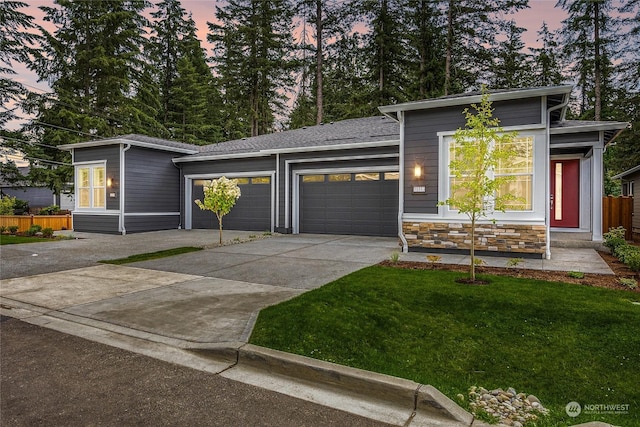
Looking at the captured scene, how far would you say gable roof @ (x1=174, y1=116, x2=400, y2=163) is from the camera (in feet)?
39.6

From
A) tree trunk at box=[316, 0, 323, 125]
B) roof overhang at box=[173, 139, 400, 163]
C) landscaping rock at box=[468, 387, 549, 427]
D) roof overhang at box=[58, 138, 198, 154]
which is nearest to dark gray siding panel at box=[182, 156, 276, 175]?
roof overhang at box=[173, 139, 400, 163]

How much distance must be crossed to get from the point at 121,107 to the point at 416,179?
2106cm

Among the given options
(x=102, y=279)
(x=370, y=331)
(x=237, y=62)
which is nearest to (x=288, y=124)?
(x=237, y=62)

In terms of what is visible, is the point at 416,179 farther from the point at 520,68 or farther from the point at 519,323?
the point at 520,68

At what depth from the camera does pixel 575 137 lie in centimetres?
990

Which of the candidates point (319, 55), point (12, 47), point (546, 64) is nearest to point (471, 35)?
point (546, 64)

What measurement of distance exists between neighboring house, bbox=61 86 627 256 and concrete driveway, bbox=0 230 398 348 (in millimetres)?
1879

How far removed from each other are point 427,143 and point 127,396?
8031 millimetres

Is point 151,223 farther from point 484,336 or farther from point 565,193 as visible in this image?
point 565,193

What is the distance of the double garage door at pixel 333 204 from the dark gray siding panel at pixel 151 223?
2416 millimetres

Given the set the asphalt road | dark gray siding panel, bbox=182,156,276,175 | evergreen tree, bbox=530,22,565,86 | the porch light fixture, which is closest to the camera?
the asphalt road

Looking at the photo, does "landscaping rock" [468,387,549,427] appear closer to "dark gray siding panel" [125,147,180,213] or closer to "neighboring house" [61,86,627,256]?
"neighboring house" [61,86,627,256]

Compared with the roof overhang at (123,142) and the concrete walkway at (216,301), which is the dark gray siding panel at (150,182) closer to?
the roof overhang at (123,142)

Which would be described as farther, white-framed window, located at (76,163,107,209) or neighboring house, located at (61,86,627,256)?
white-framed window, located at (76,163,107,209)
